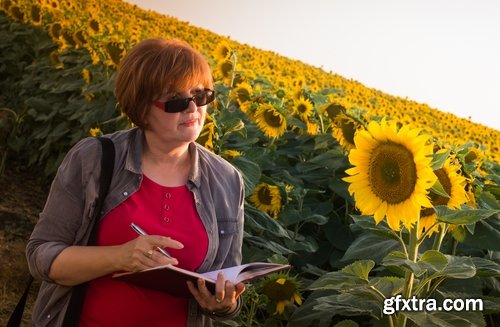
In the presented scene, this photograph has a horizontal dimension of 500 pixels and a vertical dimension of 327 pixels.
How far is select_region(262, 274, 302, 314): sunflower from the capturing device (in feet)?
10.2

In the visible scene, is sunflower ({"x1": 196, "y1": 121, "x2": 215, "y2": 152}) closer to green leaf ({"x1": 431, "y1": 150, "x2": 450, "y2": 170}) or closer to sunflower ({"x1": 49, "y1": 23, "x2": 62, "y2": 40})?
green leaf ({"x1": 431, "y1": 150, "x2": 450, "y2": 170})

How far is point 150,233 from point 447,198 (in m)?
1.01

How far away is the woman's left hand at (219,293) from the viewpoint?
218 centimetres

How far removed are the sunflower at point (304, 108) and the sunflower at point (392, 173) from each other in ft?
8.92

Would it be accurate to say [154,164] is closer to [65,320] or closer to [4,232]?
[65,320]

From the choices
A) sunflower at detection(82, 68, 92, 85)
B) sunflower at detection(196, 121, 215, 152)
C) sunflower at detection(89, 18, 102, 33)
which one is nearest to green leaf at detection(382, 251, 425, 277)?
sunflower at detection(196, 121, 215, 152)

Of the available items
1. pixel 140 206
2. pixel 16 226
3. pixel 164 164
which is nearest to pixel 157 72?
pixel 164 164

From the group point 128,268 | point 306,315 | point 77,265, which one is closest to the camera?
point 128,268

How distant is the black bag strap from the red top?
3 centimetres

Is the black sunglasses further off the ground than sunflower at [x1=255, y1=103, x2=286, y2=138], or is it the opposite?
the black sunglasses

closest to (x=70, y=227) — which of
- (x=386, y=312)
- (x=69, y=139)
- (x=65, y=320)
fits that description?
(x=65, y=320)

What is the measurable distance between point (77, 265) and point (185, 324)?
→ 0.45 m

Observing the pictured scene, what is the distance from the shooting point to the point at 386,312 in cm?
237

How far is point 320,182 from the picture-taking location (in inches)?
174
